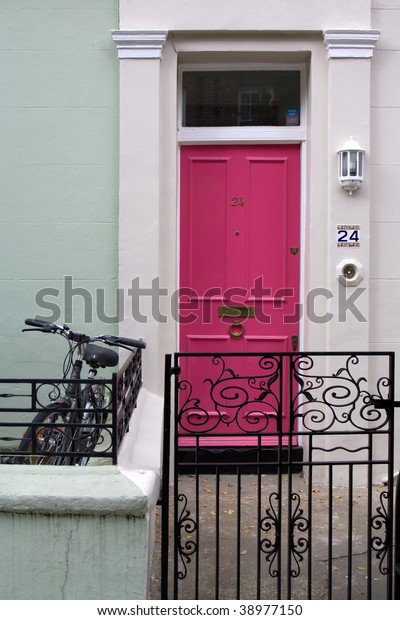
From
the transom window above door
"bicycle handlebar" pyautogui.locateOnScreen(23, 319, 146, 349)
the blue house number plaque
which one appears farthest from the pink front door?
"bicycle handlebar" pyautogui.locateOnScreen(23, 319, 146, 349)

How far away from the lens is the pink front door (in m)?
5.58

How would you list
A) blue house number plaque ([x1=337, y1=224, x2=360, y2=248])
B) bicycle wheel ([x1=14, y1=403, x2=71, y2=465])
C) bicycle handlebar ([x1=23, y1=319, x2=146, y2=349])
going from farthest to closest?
blue house number plaque ([x1=337, y1=224, x2=360, y2=248]) < bicycle handlebar ([x1=23, y1=319, x2=146, y2=349]) < bicycle wheel ([x1=14, y1=403, x2=71, y2=465])

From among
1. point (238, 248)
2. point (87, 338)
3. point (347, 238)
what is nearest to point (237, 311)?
point (238, 248)

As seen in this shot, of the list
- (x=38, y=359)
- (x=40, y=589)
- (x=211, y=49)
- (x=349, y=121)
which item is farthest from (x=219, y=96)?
(x=40, y=589)

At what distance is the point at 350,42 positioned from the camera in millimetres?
5188

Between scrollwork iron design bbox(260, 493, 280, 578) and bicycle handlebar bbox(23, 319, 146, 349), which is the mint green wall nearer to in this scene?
bicycle handlebar bbox(23, 319, 146, 349)

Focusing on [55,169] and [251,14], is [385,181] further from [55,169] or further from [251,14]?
[55,169]

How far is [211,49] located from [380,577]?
12.8 feet

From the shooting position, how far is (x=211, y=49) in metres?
5.32

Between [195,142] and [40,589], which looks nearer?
[40,589]

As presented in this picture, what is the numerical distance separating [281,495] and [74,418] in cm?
121

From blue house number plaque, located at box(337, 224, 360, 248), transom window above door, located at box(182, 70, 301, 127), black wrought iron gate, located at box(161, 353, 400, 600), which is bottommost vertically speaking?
black wrought iron gate, located at box(161, 353, 400, 600)

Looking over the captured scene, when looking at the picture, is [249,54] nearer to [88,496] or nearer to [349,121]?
[349,121]

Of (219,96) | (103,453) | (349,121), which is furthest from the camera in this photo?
(219,96)
